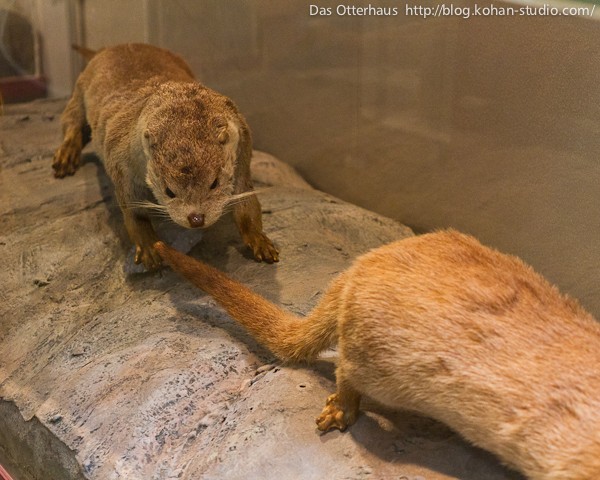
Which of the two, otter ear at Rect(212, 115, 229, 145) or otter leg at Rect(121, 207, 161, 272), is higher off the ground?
otter ear at Rect(212, 115, 229, 145)

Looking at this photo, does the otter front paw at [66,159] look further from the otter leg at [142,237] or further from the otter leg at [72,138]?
the otter leg at [142,237]

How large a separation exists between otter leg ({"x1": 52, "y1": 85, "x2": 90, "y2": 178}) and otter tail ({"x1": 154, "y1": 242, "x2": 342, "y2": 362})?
1301 mm

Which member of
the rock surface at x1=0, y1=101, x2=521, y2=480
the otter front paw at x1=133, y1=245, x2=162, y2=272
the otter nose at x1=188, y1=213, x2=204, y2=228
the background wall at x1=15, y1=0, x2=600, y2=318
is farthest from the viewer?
the otter front paw at x1=133, y1=245, x2=162, y2=272

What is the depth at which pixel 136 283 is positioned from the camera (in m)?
2.66

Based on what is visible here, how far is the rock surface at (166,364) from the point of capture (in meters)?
1.85

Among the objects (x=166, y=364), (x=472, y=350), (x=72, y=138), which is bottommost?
(x=166, y=364)

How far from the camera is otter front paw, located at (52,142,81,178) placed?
10.8 ft

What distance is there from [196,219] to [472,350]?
1034 millimetres

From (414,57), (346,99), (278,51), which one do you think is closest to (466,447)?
(414,57)

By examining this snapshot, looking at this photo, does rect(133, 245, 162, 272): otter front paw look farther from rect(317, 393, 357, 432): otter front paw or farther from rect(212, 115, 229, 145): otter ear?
rect(317, 393, 357, 432): otter front paw

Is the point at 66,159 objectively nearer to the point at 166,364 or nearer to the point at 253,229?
the point at 253,229

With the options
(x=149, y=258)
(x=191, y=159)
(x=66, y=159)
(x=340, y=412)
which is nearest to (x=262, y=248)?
(x=149, y=258)

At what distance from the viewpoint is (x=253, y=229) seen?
274 cm

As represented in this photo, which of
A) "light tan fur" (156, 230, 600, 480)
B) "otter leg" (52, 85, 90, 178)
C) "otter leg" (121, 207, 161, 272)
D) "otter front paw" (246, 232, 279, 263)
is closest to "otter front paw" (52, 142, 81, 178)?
"otter leg" (52, 85, 90, 178)
